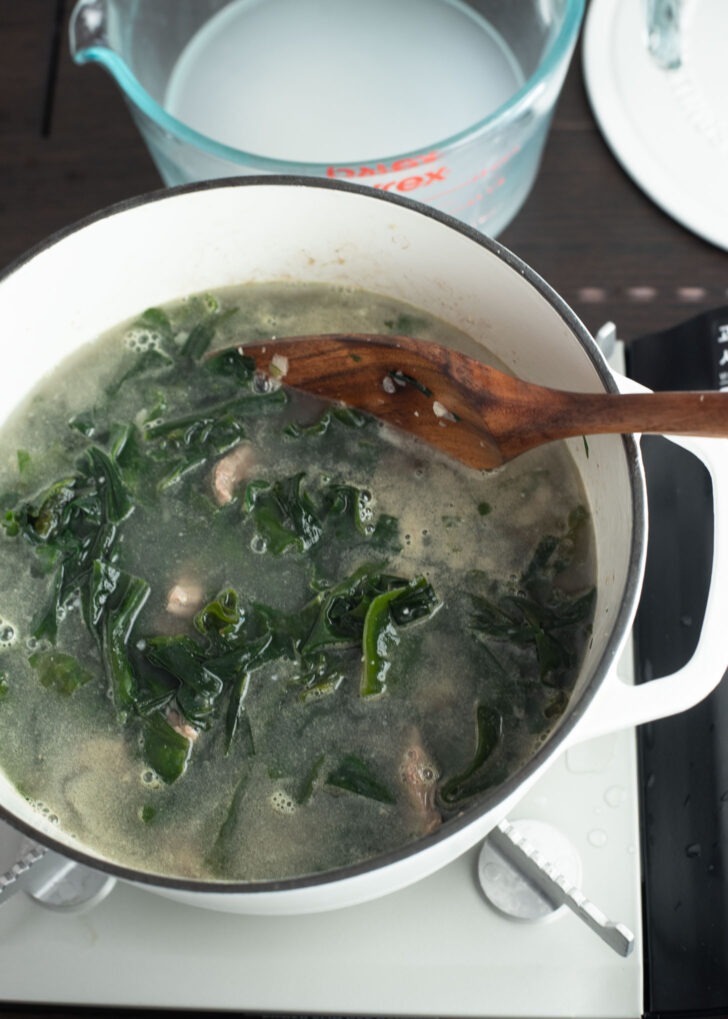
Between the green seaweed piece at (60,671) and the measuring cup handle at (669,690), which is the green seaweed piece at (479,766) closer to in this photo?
the measuring cup handle at (669,690)

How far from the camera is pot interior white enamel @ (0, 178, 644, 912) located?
3.51ft

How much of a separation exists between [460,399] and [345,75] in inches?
23.2

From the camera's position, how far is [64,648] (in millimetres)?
1209

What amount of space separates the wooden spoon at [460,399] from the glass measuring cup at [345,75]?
0.84 ft

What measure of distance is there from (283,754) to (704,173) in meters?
1.02

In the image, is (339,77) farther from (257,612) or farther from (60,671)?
(60,671)

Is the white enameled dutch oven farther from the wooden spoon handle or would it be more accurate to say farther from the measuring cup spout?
the measuring cup spout

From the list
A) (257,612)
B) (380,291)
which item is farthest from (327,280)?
(257,612)

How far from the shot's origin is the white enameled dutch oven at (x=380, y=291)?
35.8 inches

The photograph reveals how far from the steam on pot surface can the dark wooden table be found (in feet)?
1.23

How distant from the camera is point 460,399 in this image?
1180 millimetres

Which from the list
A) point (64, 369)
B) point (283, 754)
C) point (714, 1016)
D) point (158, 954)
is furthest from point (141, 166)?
point (714, 1016)

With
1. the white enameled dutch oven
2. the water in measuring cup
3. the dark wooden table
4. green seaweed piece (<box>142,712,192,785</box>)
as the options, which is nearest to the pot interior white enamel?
the white enameled dutch oven

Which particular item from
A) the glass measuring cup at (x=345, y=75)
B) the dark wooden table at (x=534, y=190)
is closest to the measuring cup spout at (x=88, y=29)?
the glass measuring cup at (x=345, y=75)
